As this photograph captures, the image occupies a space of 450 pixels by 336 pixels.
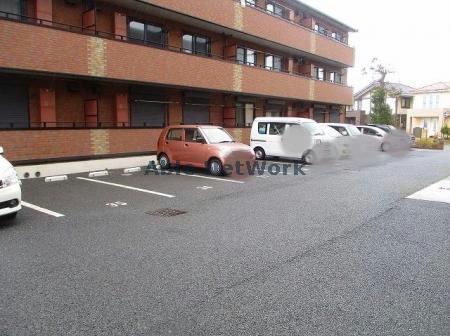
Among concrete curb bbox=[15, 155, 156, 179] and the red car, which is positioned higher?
the red car

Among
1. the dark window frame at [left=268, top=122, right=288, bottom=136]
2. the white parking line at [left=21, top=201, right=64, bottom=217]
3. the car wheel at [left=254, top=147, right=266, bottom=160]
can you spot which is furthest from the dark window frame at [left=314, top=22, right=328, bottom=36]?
the white parking line at [left=21, top=201, right=64, bottom=217]

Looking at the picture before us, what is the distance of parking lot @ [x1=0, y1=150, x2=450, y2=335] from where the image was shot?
312 cm

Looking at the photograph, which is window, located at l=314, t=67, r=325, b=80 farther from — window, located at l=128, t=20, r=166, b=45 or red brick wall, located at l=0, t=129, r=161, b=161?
red brick wall, located at l=0, t=129, r=161, b=161

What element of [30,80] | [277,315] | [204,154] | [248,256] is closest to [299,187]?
[204,154]

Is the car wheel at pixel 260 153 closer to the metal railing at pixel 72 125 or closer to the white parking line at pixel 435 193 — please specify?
the metal railing at pixel 72 125

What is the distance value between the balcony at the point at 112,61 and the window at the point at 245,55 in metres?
1.33

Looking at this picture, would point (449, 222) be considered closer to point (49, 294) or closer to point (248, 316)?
point (248, 316)

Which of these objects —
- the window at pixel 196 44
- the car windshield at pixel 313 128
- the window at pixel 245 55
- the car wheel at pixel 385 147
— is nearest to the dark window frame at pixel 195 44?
the window at pixel 196 44

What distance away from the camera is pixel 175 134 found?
12.4m

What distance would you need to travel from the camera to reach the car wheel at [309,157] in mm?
14781

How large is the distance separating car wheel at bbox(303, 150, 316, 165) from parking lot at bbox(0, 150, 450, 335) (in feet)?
21.4

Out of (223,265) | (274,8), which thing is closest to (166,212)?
(223,265)

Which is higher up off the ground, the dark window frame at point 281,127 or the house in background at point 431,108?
the house in background at point 431,108

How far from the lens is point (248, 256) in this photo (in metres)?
4.61
